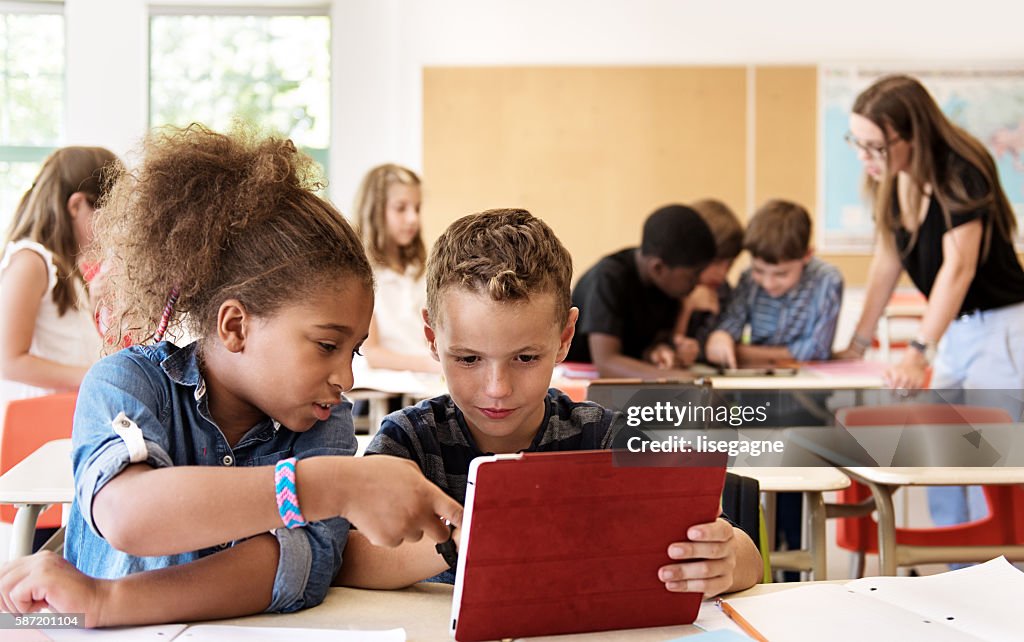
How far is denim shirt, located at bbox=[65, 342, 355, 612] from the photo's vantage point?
1063 mm

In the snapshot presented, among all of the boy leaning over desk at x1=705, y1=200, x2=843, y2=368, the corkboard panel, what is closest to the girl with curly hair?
the boy leaning over desk at x1=705, y1=200, x2=843, y2=368

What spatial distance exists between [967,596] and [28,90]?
617cm

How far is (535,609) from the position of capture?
3.40ft

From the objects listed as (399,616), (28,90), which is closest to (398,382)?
(399,616)

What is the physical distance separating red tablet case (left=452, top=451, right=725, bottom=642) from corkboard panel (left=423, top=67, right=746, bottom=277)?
5.19 m

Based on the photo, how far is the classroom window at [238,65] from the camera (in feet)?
20.3

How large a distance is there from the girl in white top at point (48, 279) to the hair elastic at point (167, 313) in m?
1.61

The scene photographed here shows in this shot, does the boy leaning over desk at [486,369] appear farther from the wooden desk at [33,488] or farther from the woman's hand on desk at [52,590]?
the wooden desk at [33,488]

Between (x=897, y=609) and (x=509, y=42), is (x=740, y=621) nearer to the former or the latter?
(x=897, y=609)

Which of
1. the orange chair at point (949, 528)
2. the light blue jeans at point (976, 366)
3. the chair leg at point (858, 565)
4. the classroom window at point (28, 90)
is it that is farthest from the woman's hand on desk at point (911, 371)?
the classroom window at point (28, 90)

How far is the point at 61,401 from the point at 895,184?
2476mm

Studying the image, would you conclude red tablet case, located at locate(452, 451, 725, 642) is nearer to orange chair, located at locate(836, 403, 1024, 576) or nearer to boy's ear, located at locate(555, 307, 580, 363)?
boy's ear, located at locate(555, 307, 580, 363)

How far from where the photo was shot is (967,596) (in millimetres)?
1187

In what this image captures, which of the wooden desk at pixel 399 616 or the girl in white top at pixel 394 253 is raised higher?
the girl in white top at pixel 394 253
